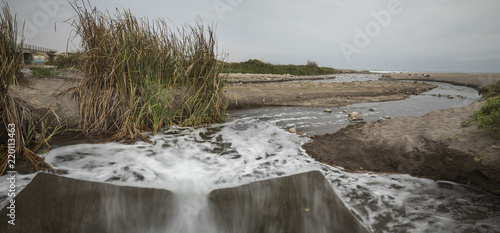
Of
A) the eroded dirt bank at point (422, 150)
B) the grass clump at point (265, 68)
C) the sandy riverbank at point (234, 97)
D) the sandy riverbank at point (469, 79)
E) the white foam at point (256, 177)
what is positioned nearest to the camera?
the white foam at point (256, 177)

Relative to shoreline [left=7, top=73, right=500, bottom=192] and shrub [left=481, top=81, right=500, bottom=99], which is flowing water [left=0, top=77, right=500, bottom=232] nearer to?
shoreline [left=7, top=73, right=500, bottom=192]

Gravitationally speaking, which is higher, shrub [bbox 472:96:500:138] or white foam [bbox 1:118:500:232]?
shrub [bbox 472:96:500:138]

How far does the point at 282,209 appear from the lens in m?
2.24

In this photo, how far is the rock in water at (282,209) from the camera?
210 cm

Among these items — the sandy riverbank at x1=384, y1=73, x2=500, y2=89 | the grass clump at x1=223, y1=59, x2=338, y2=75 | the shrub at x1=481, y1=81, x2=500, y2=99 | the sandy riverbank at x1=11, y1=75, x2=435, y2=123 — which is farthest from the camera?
the grass clump at x1=223, y1=59, x2=338, y2=75

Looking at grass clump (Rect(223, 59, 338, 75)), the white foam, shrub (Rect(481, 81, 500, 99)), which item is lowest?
the white foam

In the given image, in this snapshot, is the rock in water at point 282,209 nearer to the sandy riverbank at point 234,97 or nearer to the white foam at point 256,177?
the white foam at point 256,177

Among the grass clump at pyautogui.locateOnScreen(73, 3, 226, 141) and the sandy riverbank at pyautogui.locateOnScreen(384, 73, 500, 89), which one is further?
the sandy riverbank at pyautogui.locateOnScreen(384, 73, 500, 89)

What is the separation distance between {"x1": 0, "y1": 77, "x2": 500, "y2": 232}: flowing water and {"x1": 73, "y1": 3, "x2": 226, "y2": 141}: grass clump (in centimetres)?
56

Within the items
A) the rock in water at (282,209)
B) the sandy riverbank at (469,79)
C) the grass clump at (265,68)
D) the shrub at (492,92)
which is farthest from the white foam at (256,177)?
the grass clump at (265,68)

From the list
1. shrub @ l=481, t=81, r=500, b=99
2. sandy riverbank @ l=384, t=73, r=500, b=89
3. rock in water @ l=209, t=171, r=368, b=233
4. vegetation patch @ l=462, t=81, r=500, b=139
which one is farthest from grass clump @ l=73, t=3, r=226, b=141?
sandy riverbank @ l=384, t=73, r=500, b=89

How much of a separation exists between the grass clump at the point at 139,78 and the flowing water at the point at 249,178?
56cm

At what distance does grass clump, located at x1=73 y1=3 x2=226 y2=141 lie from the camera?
3.76 metres

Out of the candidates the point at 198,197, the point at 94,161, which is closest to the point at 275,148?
the point at 198,197
